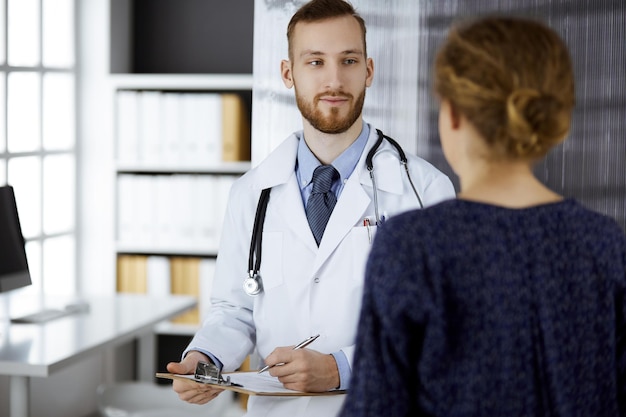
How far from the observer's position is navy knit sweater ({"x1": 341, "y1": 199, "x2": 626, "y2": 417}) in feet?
3.66

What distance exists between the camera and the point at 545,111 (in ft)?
3.65

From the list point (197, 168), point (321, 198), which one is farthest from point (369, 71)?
point (197, 168)

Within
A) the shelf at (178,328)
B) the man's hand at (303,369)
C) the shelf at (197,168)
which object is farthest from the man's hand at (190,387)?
the shelf at (178,328)

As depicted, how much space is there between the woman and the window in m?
3.05

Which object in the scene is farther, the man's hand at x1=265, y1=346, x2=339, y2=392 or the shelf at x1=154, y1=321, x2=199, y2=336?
the shelf at x1=154, y1=321, x2=199, y2=336

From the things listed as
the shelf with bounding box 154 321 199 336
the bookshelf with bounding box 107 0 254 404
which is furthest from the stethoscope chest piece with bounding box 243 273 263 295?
the shelf with bounding box 154 321 199 336

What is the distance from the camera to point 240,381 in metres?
1.77

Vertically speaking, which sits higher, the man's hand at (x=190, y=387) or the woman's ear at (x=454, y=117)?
the woman's ear at (x=454, y=117)

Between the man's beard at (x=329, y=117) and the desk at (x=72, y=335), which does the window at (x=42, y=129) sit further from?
the man's beard at (x=329, y=117)

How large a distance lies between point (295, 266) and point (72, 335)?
4.75 feet

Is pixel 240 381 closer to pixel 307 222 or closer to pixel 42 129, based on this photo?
pixel 307 222

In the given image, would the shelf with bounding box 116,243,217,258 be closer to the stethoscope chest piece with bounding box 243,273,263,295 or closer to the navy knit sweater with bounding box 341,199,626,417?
the stethoscope chest piece with bounding box 243,273,263,295

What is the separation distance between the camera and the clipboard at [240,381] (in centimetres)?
170

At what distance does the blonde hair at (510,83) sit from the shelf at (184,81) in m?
3.17
